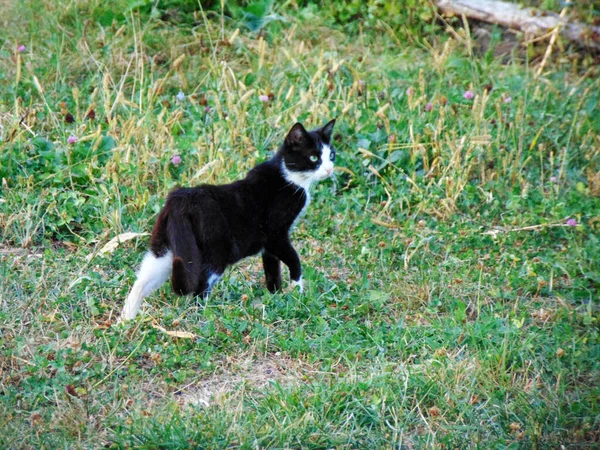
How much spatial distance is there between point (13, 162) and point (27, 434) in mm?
2440

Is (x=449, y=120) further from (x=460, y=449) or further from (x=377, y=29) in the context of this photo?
(x=460, y=449)

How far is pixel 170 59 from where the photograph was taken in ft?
22.2

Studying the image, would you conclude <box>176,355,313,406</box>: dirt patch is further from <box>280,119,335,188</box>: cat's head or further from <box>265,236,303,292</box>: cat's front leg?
<box>280,119,335,188</box>: cat's head

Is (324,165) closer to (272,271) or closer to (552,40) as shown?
(272,271)

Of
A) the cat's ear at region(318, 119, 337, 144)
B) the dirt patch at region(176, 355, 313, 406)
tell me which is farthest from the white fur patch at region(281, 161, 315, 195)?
the dirt patch at region(176, 355, 313, 406)

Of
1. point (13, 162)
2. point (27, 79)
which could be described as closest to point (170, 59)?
point (27, 79)

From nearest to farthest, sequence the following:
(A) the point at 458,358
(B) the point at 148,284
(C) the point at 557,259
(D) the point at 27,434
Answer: (D) the point at 27,434, (A) the point at 458,358, (B) the point at 148,284, (C) the point at 557,259

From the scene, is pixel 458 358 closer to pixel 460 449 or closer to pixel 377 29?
pixel 460 449

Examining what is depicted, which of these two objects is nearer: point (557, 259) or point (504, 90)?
point (557, 259)

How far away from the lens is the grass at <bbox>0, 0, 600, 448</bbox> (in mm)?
3383

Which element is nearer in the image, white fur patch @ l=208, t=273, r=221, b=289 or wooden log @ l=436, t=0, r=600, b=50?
white fur patch @ l=208, t=273, r=221, b=289

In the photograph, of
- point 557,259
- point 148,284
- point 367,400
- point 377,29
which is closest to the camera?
point 367,400

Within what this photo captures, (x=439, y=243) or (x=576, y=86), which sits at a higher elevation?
(x=576, y=86)

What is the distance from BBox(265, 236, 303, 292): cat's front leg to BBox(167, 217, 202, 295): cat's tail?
19.9 inches
